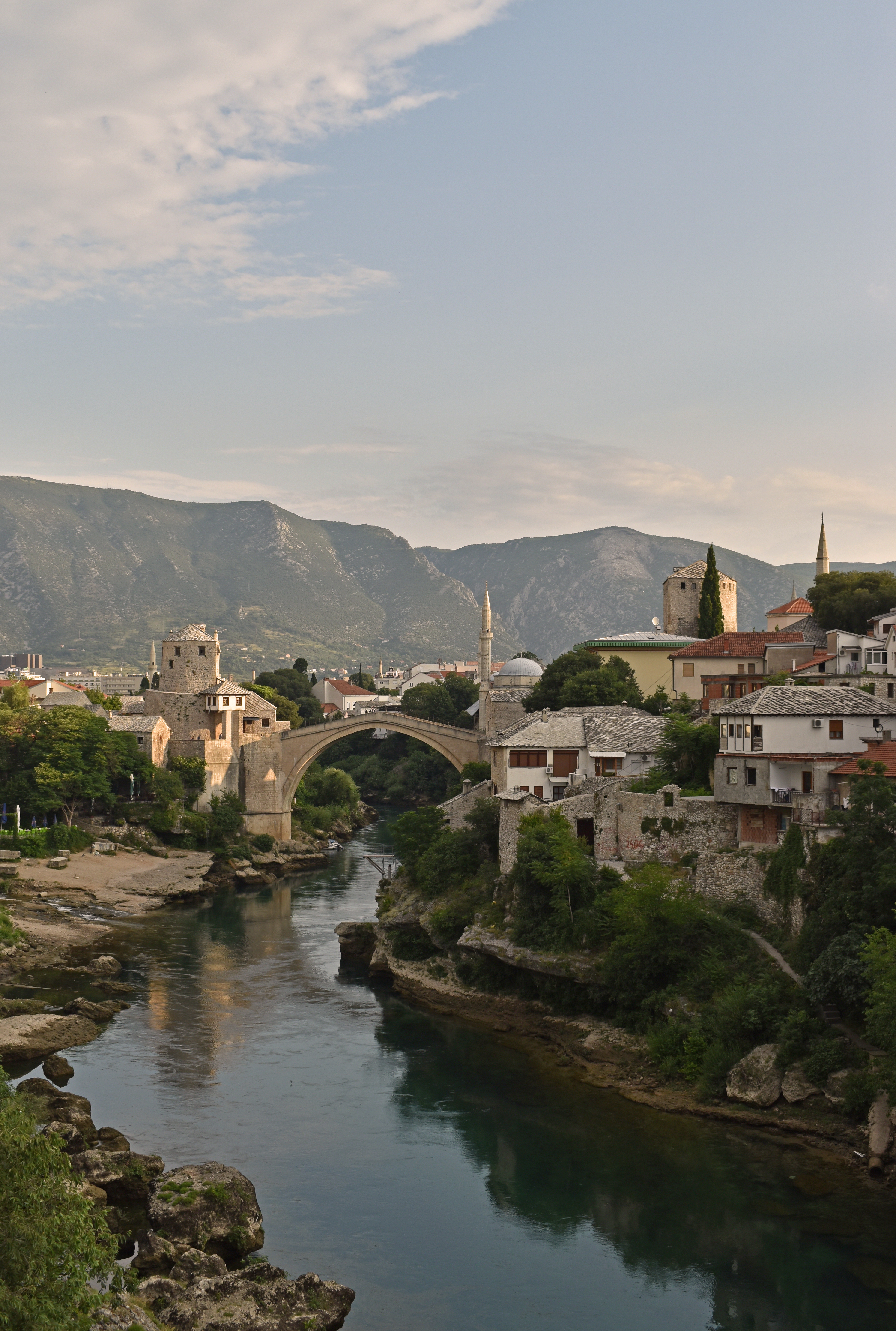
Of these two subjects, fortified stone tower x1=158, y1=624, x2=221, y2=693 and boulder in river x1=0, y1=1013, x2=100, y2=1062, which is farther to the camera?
fortified stone tower x1=158, y1=624, x2=221, y2=693

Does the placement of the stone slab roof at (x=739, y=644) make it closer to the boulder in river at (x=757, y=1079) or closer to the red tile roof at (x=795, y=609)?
the red tile roof at (x=795, y=609)

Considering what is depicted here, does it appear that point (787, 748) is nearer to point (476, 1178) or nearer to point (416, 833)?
point (476, 1178)

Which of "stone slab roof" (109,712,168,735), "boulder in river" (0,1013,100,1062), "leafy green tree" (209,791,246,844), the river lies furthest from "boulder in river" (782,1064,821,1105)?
"stone slab roof" (109,712,168,735)

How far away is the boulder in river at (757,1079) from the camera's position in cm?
2753

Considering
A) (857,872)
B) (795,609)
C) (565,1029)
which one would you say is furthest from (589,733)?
(795,609)

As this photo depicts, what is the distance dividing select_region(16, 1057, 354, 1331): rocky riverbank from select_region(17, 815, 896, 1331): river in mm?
782

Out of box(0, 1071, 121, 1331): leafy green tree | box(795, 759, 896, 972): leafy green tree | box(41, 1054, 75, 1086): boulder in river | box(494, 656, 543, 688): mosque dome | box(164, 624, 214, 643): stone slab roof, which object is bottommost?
box(41, 1054, 75, 1086): boulder in river

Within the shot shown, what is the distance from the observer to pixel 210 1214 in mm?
22469

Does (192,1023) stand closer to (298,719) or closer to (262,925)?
(262,925)

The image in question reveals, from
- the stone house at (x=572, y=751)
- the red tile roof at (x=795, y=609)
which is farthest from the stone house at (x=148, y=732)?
the red tile roof at (x=795, y=609)

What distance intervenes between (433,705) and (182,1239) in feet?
249

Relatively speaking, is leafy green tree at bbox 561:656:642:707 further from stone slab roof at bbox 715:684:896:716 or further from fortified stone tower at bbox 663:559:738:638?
fortified stone tower at bbox 663:559:738:638

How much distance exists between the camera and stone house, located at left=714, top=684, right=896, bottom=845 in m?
32.4

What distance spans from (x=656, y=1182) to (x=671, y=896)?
30.1ft
